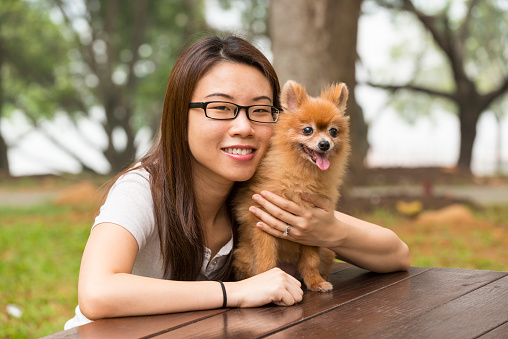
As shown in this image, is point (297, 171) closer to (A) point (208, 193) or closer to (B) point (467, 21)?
(A) point (208, 193)

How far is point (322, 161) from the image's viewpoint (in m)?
2.20

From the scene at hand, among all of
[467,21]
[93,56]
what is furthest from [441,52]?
[93,56]

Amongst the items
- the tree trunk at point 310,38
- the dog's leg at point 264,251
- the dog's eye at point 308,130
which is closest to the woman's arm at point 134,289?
the dog's leg at point 264,251

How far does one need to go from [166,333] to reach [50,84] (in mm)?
13847

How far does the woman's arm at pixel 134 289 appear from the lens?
5.75ft

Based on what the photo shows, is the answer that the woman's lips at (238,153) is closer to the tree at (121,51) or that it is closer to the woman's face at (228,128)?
the woman's face at (228,128)

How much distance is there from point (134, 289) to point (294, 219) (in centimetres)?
70

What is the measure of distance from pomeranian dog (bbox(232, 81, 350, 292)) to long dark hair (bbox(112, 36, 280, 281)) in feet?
0.62

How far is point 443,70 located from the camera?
79.7 ft

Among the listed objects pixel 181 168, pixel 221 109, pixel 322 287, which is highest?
pixel 221 109

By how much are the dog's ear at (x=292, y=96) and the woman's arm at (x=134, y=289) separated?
2.45 ft

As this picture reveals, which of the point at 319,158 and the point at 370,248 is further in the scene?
the point at 370,248

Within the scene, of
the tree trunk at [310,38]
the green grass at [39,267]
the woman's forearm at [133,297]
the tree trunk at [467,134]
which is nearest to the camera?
the woman's forearm at [133,297]

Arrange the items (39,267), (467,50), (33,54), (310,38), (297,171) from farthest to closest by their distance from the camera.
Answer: (467,50) < (33,54) < (310,38) < (39,267) < (297,171)
